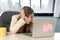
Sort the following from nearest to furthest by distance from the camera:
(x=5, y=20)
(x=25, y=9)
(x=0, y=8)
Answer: (x=25, y=9), (x=5, y=20), (x=0, y=8)

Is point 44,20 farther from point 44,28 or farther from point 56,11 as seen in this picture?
point 56,11

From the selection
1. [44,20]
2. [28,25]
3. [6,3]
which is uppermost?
[6,3]

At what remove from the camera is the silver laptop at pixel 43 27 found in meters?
1.53

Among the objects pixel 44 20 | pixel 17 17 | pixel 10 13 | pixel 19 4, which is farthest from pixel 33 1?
pixel 44 20

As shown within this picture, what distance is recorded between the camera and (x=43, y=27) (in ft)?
5.10

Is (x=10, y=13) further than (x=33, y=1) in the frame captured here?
No

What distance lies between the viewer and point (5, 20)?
2461 mm

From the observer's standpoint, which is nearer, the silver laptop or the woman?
the silver laptop

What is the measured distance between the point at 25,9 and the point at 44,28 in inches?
19.5

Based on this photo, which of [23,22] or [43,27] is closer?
[43,27]

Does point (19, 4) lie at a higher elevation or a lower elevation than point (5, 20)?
higher

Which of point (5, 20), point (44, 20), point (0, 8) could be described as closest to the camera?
point (44, 20)

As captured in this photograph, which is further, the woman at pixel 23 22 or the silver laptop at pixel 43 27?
the woman at pixel 23 22

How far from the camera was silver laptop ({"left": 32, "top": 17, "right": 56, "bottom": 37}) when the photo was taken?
60.1 inches
